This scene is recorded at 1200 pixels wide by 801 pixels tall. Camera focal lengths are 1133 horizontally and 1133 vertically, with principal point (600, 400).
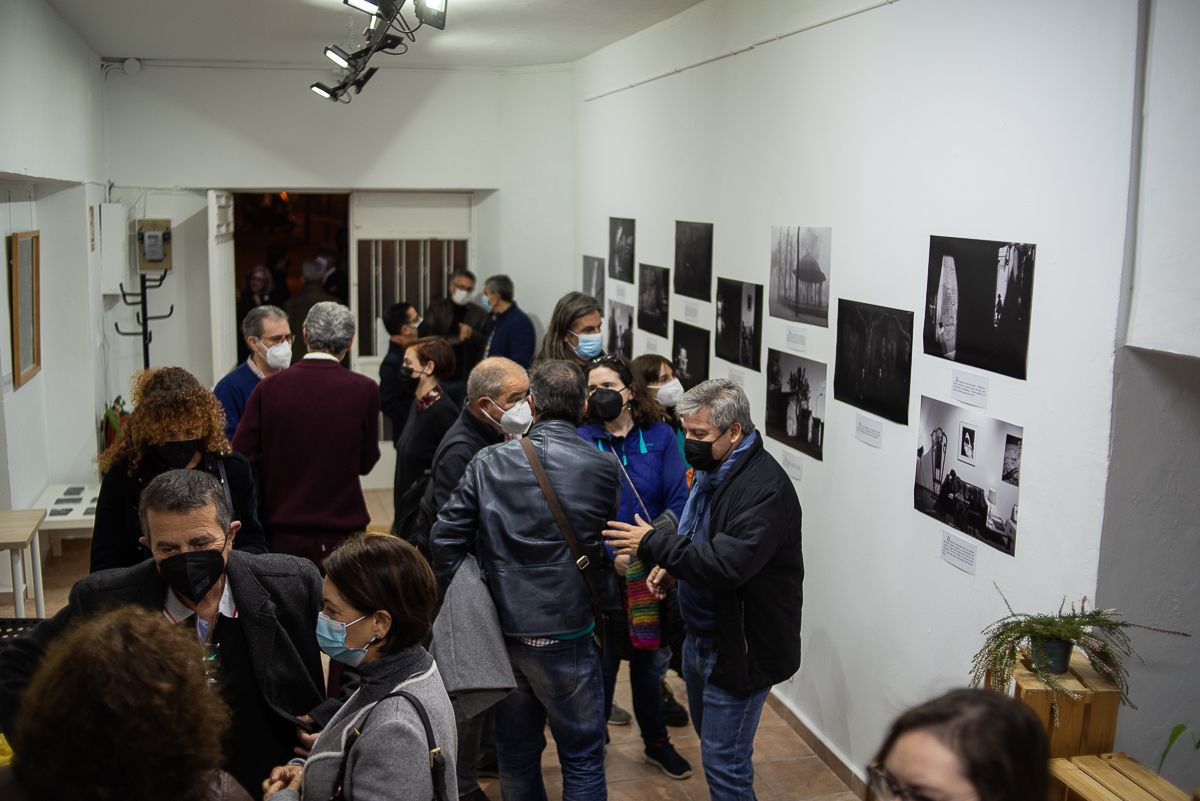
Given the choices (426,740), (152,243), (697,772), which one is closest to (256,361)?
(697,772)

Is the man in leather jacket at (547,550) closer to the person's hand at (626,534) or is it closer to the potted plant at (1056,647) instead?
the person's hand at (626,534)

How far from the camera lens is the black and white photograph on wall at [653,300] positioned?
290 inches

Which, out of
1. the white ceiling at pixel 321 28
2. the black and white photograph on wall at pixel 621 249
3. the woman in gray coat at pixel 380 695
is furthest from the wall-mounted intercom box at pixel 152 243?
the woman in gray coat at pixel 380 695

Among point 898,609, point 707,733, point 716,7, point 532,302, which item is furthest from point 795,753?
point 532,302

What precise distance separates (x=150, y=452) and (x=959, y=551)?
2.76 m

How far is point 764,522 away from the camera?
3654mm

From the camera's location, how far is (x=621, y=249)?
8.30m

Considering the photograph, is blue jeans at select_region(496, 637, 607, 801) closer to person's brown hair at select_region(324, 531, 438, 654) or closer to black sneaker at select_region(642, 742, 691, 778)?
black sneaker at select_region(642, 742, 691, 778)

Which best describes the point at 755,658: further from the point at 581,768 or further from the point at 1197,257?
the point at 1197,257

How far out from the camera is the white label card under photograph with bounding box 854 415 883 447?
15.1 ft

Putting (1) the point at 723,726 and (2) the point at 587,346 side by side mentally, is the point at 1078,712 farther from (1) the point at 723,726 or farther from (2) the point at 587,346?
(2) the point at 587,346

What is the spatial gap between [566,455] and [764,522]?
68 centimetres

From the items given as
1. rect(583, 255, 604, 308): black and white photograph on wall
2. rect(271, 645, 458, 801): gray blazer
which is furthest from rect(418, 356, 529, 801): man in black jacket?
rect(583, 255, 604, 308): black and white photograph on wall

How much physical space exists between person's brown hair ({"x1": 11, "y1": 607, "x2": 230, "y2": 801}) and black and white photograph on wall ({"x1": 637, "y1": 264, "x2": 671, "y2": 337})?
5.74 metres
